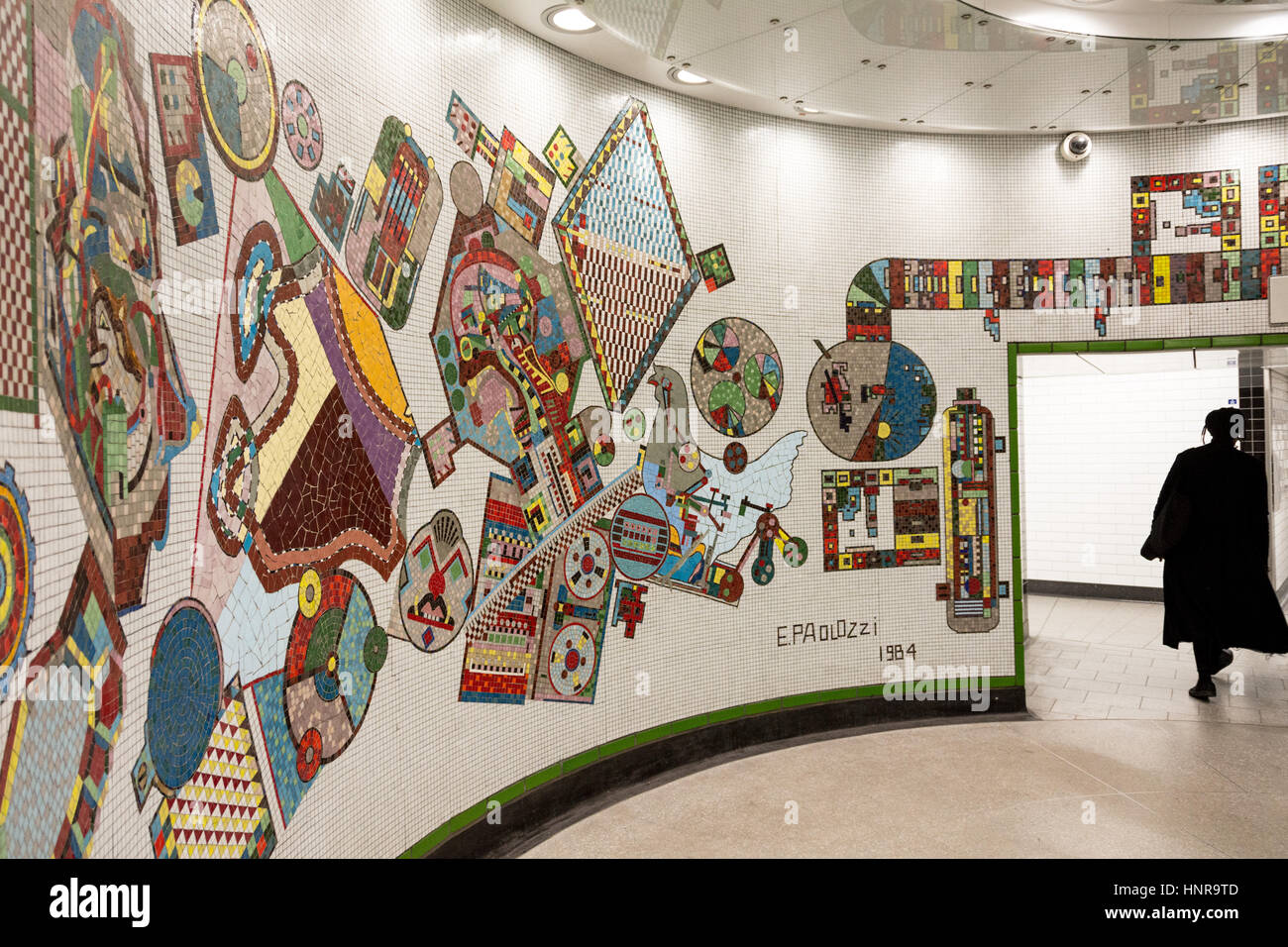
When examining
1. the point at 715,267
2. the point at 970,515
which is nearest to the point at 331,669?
the point at 715,267

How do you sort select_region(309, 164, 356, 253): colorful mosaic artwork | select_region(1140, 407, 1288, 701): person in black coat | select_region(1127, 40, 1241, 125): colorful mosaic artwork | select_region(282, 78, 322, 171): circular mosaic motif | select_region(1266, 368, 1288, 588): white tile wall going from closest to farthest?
select_region(282, 78, 322, 171): circular mosaic motif
select_region(309, 164, 356, 253): colorful mosaic artwork
select_region(1127, 40, 1241, 125): colorful mosaic artwork
select_region(1140, 407, 1288, 701): person in black coat
select_region(1266, 368, 1288, 588): white tile wall

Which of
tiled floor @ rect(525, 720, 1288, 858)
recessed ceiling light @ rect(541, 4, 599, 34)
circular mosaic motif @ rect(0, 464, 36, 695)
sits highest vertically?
recessed ceiling light @ rect(541, 4, 599, 34)

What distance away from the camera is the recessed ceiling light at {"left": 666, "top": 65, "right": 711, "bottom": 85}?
12.8 ft

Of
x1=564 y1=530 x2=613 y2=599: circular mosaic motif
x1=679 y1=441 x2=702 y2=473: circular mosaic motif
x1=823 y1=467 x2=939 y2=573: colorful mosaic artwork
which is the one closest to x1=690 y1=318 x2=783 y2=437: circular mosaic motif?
x1=679 y1=441 x2=702 y2=473: circular mosaic motif

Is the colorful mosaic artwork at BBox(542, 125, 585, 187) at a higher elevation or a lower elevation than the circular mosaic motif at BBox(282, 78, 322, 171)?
higher

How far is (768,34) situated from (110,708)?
3345 millimetres

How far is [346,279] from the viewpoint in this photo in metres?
2.51

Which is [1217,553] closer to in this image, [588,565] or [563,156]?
[588,565]

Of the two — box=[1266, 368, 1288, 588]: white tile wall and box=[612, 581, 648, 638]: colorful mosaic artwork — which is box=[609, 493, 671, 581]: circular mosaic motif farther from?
box=[1266, 368, 1288, 588]: white tile wall

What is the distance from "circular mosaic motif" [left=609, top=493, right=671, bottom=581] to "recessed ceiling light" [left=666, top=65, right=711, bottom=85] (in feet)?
6.41

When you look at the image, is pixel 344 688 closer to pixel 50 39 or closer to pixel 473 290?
pixel 473 290

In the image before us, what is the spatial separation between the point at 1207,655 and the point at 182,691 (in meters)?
5.54

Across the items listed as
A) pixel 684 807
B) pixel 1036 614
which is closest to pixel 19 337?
pixel 684 807

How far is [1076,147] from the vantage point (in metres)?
4.88
